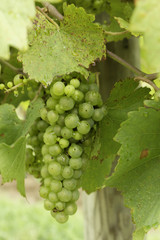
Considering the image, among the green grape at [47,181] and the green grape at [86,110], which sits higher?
the green grape at [86,110]

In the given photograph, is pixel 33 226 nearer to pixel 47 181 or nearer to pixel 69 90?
pixel 47 181

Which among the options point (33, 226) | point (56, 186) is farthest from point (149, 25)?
point (33, 226)

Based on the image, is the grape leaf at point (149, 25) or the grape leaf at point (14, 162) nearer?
the grape leaf at point (149, 25)

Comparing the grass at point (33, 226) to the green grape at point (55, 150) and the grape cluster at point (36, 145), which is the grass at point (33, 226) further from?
the green grape at point (55, 150)

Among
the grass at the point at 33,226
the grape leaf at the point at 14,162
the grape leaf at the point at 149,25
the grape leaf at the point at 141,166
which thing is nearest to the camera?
the grape leaf at the point at 149,25

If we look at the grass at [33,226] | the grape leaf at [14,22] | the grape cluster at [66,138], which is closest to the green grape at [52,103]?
the grape cluster at [66,138]

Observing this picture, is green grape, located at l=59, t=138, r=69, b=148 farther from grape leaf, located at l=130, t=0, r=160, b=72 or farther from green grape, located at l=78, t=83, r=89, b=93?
grape leaf, located at l=130, t=0, r=160, b=72

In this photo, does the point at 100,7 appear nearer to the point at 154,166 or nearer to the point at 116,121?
the point at 116,121
